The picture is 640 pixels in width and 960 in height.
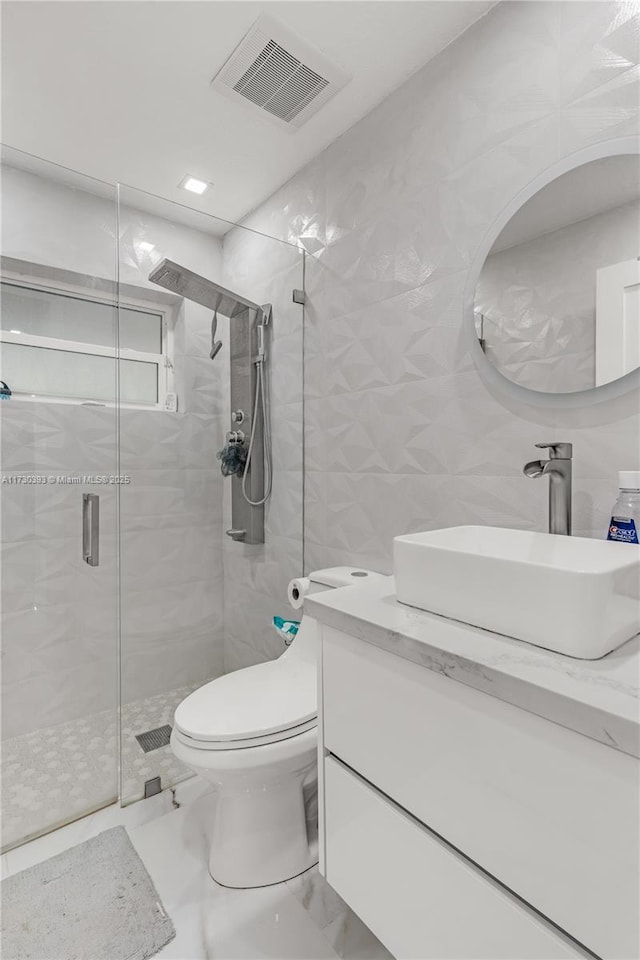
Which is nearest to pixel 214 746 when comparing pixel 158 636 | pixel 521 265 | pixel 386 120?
pixel 158 636

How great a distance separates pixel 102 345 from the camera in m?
1.70

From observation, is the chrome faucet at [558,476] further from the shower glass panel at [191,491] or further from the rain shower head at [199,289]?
the rain shower head at [199,289]

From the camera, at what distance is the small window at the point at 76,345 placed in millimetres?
1612

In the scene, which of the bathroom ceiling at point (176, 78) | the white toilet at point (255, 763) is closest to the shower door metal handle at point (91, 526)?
the white toilet at point (255, 763)

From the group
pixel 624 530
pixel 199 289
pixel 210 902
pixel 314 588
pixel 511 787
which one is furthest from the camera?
pixel 199 289

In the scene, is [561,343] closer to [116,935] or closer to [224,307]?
[224,307]

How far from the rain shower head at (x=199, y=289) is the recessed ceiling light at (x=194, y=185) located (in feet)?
1.63

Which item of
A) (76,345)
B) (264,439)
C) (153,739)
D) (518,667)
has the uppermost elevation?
(76,345)

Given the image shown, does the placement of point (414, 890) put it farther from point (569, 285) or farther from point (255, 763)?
point (569, 285)

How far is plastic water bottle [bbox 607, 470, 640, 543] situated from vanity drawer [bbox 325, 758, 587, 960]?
0.66m

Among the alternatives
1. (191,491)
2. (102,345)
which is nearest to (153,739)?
(191,491)

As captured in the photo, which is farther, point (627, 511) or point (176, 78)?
point (176, 78)

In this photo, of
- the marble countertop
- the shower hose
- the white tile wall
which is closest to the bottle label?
the white tile wall

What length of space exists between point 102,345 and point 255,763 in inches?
56.0
